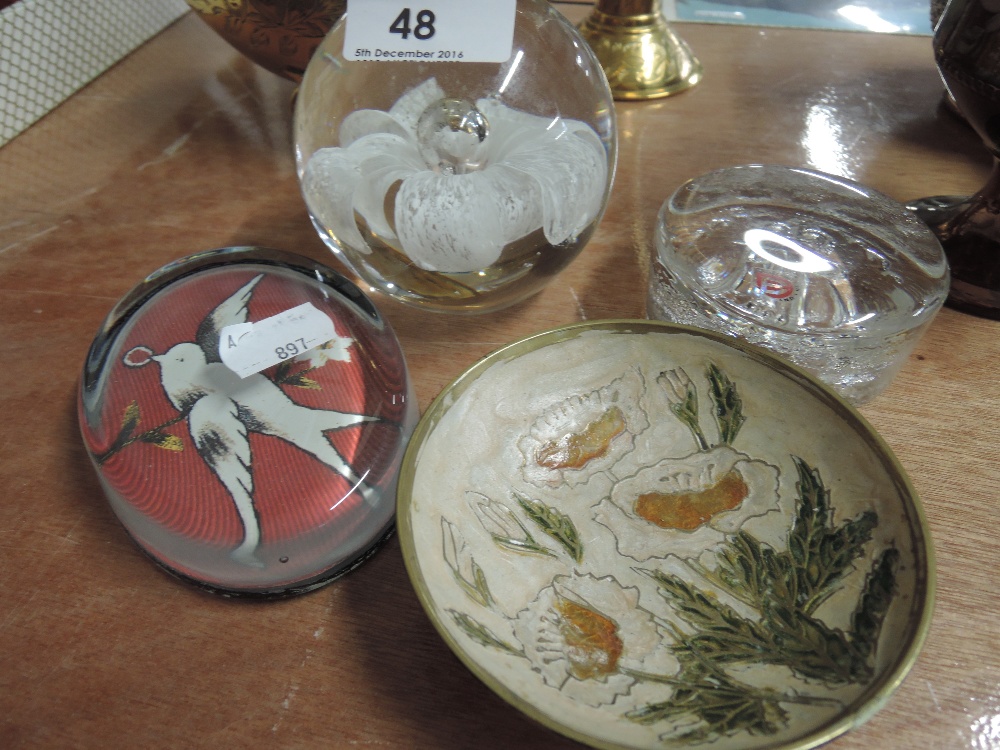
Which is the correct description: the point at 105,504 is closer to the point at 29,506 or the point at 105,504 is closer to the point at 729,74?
the point at 29,506

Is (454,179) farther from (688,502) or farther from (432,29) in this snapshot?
(688,502)

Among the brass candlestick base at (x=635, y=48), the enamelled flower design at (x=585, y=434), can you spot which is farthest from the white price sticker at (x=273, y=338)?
the brass candlestick base at (x=635, y=48)

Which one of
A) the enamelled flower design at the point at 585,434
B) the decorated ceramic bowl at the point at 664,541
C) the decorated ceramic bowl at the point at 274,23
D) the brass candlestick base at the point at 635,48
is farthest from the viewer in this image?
the brass candlestick base at the point at 635,48

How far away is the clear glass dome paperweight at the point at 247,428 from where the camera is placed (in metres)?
0.33

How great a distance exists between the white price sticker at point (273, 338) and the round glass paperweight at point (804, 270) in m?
0.20

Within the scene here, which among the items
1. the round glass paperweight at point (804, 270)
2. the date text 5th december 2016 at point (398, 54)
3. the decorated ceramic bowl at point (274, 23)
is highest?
the date text 5th december 2016 at point (398, 54)

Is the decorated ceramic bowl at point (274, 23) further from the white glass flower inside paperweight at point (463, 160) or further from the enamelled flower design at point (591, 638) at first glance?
the enamelled flower design at point (591, 638)

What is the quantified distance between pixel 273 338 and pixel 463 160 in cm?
15

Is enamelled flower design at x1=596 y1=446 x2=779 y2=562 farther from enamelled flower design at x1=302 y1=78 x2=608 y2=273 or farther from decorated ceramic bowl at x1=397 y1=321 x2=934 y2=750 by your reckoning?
enamelled flower design at x1=302 y1=78 x2=608 y2=273

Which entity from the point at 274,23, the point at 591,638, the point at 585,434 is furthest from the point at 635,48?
the point at 591,638

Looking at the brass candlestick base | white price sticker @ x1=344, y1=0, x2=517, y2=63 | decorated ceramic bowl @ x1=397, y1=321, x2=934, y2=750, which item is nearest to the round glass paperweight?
decorated ceramic bowl @ x1=397, y1=321, x2=934, y2=750

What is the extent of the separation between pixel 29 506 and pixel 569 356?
11.8 inches

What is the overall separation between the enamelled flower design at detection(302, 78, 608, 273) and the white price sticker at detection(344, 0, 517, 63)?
3 centimetres

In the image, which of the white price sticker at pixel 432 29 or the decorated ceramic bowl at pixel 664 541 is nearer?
the decorated ceramic bowl at pixel 664 541
